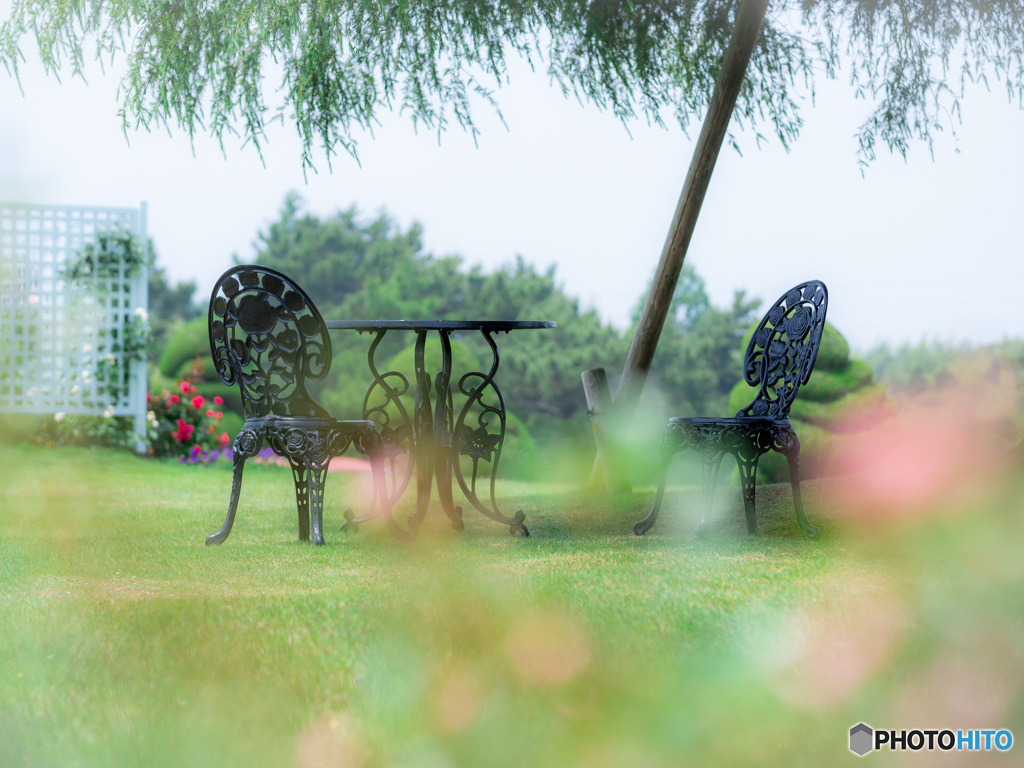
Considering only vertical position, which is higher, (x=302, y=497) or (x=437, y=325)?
(x=437, y=325)

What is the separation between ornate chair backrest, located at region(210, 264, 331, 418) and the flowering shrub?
550 cm

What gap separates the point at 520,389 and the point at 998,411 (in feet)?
26.1

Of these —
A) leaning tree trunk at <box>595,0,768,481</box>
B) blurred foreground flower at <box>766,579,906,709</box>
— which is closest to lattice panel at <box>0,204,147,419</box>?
leaning tree trunk at <box>595,0,768,481</box>

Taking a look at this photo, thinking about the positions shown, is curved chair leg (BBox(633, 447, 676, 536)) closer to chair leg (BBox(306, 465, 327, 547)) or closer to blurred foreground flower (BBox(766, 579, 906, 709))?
blurred foreground flower (BBox(766, 579, 906, 709))

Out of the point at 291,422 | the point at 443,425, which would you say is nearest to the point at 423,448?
the point at 443,425

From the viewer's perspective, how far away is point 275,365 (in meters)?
3.62

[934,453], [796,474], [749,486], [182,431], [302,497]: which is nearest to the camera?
[302,497]

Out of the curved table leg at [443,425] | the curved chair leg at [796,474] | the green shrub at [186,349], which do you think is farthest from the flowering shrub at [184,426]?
the curved chair leg at [796,474]

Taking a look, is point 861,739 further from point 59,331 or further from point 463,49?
point 59,331

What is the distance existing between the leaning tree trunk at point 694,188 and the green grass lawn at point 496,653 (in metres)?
2.26

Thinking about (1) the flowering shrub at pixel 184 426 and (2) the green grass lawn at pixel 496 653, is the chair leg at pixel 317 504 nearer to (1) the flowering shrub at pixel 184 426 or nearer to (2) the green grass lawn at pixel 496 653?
(2) the green grass lawn at pixel 496 653

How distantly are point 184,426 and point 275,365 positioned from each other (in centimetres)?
583

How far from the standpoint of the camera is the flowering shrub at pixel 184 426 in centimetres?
888

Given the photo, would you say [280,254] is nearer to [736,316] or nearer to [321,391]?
[321,391]
